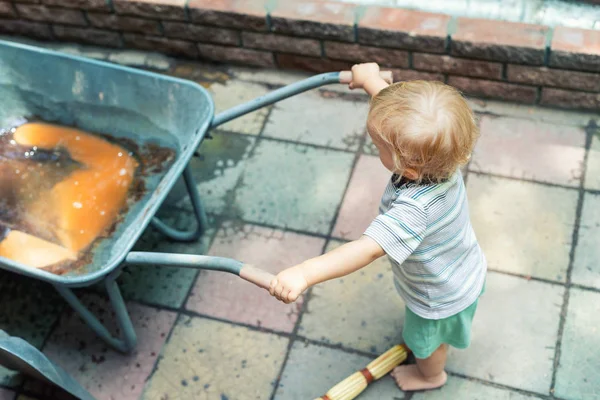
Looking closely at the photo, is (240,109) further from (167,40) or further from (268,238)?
(167,40)

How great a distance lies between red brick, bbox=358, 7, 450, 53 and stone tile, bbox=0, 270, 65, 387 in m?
1.87

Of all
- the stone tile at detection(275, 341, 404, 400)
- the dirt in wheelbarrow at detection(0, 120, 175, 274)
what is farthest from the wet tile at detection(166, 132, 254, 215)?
the stone tile at detection(275, 341, 404, 400)

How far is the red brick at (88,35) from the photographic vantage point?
3957mm

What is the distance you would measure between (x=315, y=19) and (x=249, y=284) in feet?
4.51

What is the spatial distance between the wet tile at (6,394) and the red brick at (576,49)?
2688mm

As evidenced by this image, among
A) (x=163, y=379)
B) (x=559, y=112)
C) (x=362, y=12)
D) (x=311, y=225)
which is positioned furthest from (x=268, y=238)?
(x=559, y=112)

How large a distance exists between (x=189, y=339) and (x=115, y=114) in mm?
952

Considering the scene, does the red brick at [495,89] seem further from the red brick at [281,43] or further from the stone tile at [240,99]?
the stone tile at [240,99]

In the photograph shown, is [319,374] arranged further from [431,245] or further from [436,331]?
[431,245]

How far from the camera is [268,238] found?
10.0 feet

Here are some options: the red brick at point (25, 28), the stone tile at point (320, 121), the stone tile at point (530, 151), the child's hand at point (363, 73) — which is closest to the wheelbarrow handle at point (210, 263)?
the child's hand at point (363, 73)

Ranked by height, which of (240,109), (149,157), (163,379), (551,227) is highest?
(240,109)

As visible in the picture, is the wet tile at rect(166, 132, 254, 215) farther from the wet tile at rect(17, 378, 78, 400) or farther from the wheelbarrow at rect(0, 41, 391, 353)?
the wet tile at rect(17, 378, 78, 400)

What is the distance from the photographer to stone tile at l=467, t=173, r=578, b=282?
9.31 ft
